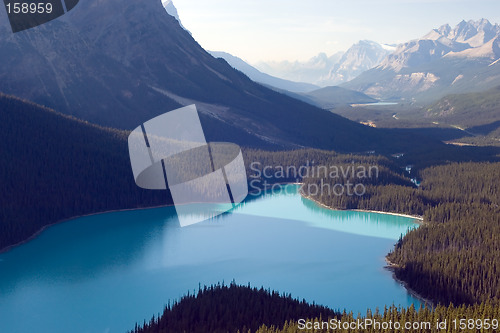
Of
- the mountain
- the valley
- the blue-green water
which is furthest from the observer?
the mountain

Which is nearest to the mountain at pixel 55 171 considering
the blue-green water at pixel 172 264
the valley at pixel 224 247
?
the valley at pixel 224 247

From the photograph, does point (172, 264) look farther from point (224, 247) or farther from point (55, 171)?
point (55, 171)

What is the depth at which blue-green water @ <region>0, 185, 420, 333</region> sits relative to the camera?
284ft

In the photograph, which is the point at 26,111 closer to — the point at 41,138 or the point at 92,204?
the point at 41,138

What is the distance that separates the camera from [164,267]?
356ft

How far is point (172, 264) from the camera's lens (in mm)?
110500

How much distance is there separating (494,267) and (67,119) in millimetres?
144857

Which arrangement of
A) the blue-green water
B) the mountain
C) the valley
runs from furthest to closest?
the mountain
the blue-green water
the valley

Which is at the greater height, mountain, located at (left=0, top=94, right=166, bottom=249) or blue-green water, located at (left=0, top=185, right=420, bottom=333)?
mountain, located at (left=0, top=94, right=166, bottom=249)

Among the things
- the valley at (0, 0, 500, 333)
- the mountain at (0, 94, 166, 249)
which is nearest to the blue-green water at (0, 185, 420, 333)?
the valley at (0, 0, 500, 333)

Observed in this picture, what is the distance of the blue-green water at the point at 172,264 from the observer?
284ft

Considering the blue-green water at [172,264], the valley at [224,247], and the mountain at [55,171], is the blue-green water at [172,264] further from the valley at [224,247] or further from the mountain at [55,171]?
the mountain at [55,171]

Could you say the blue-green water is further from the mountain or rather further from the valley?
the mountain

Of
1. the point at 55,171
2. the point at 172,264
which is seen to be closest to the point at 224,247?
the point at 172,264
